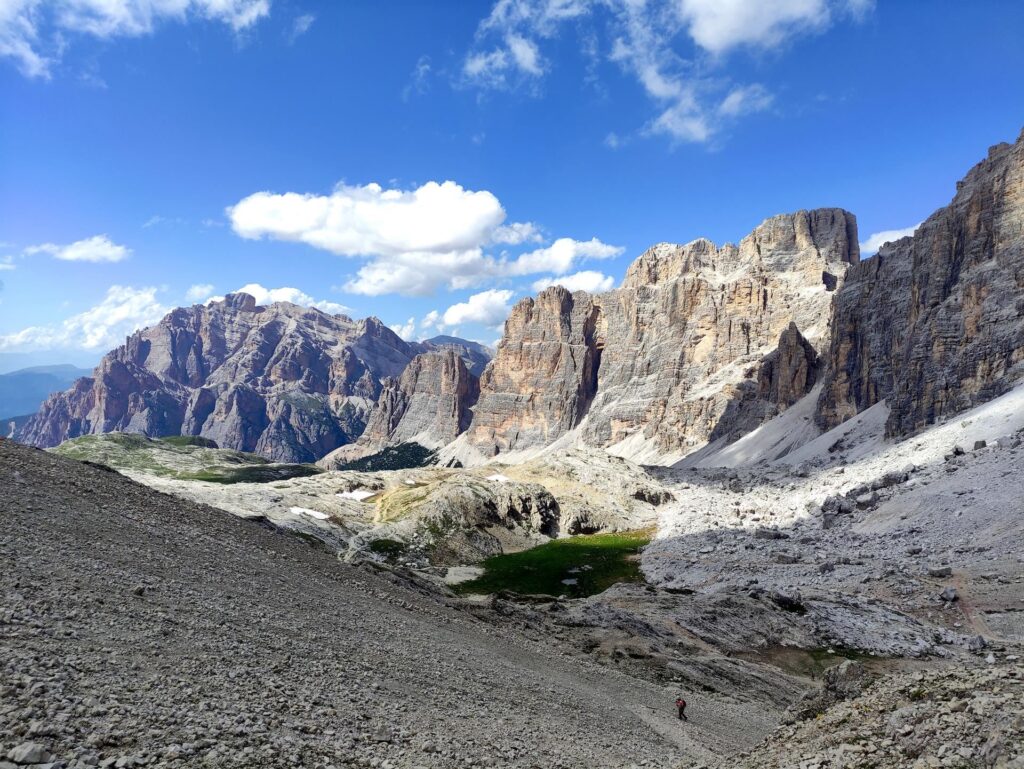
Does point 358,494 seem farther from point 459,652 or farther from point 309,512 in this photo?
point 459,652

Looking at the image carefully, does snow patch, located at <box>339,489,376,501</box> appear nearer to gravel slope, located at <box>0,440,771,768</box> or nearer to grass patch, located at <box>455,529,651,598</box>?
grass patch, located at <box>455,529,651,598</box>

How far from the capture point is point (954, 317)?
140250 millimetres

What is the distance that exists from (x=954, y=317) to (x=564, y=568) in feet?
373

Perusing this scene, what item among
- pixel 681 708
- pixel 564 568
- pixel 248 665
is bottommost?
pixel 564 568

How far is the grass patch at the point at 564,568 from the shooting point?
74500 mm

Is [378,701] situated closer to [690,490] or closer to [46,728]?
[46,728]

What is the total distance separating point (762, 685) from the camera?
1474 inches

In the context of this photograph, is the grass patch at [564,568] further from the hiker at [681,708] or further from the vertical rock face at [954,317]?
the vertical rock face at [954,317]

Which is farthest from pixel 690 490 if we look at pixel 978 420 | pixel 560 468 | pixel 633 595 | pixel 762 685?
pixel 762 685

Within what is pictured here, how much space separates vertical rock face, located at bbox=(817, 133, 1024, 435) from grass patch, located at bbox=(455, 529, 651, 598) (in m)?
78.1

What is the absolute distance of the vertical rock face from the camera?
12694cm

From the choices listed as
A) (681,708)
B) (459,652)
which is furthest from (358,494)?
(681,708)

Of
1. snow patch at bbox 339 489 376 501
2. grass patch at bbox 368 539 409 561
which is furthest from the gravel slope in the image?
snow patch at bbox 339 489 376 501

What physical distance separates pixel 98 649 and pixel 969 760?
747 inches
